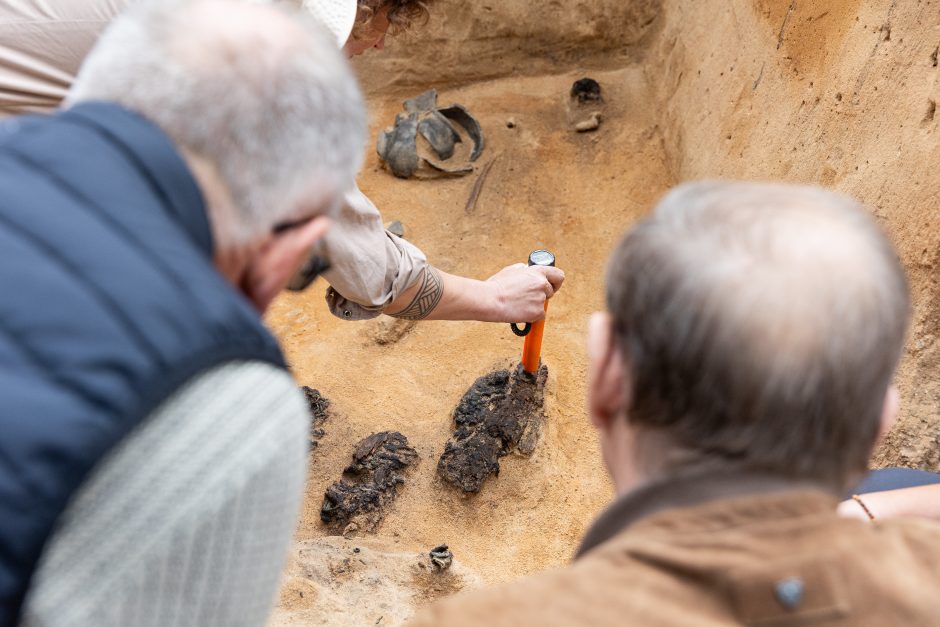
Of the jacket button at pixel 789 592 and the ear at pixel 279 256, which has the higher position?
the ear at pixel 279 256

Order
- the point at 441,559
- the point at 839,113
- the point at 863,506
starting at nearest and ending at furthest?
the point at 863,506, the point at 441,559, the point at 839,113

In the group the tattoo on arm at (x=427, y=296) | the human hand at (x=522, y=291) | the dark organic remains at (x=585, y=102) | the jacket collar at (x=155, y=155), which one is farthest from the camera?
the dark organic remains at (x=585, y=102)

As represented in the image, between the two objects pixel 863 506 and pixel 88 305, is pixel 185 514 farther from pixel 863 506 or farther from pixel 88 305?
pixel 863 506

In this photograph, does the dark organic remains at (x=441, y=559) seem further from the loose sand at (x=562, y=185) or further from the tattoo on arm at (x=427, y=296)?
the tattoo on arm at (x=427, y=296)

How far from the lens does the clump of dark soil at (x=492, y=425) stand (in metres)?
2.72

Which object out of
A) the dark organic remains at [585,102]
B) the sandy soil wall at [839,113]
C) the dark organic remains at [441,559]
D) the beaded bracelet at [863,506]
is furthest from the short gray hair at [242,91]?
the dark organic remains at [585,102]

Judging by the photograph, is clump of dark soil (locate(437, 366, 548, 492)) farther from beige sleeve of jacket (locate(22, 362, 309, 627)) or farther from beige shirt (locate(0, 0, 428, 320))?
beige sleeve of jacket (locate(22, 362, 309, 627))

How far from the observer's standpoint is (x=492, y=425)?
2844 millimetres

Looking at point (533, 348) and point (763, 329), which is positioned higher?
point (763, 329)

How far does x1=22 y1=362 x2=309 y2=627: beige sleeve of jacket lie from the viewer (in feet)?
2.97

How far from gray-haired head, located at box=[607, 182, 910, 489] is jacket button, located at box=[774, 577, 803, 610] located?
4.8 inches

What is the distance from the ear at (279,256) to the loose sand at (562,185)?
1.25 meters

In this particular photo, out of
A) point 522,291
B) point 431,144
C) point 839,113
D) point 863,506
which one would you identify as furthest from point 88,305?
point 431,144

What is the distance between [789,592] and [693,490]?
14 cm
